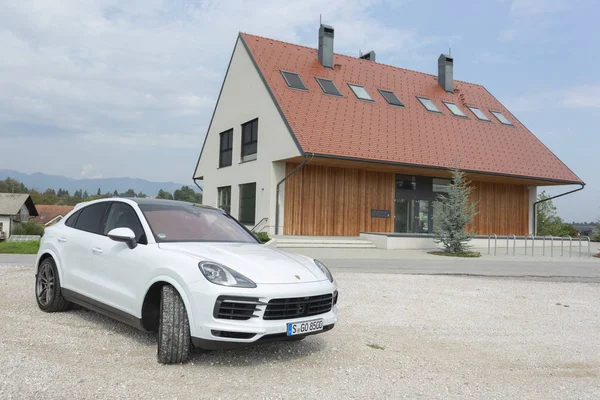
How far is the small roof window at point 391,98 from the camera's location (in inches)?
958

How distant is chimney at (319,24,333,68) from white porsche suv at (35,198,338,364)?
2013 centimetres

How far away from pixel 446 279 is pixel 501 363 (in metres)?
6.07

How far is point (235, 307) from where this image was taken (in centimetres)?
407

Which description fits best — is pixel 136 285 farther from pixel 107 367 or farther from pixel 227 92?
pixel 227 92

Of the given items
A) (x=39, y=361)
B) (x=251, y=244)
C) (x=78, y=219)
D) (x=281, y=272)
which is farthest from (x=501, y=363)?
(x=78, y=219)

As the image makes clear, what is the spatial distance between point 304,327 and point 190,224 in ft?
6.09

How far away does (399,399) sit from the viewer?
12.2ft

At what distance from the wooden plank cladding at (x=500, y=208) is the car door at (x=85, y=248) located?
74.0 ft

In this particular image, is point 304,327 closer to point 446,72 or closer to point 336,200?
point 336,200

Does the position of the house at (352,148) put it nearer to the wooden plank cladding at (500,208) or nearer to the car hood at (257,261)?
the wooden plank cladding at (500,208)

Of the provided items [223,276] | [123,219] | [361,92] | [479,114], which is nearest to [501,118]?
[479,114]

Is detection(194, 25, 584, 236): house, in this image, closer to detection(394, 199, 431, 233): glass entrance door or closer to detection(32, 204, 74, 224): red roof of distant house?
detection(394, 199, 431, 233): glass entrance door

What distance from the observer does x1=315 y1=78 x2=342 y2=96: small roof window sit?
887 inches

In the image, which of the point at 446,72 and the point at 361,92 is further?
the point at 446,72
